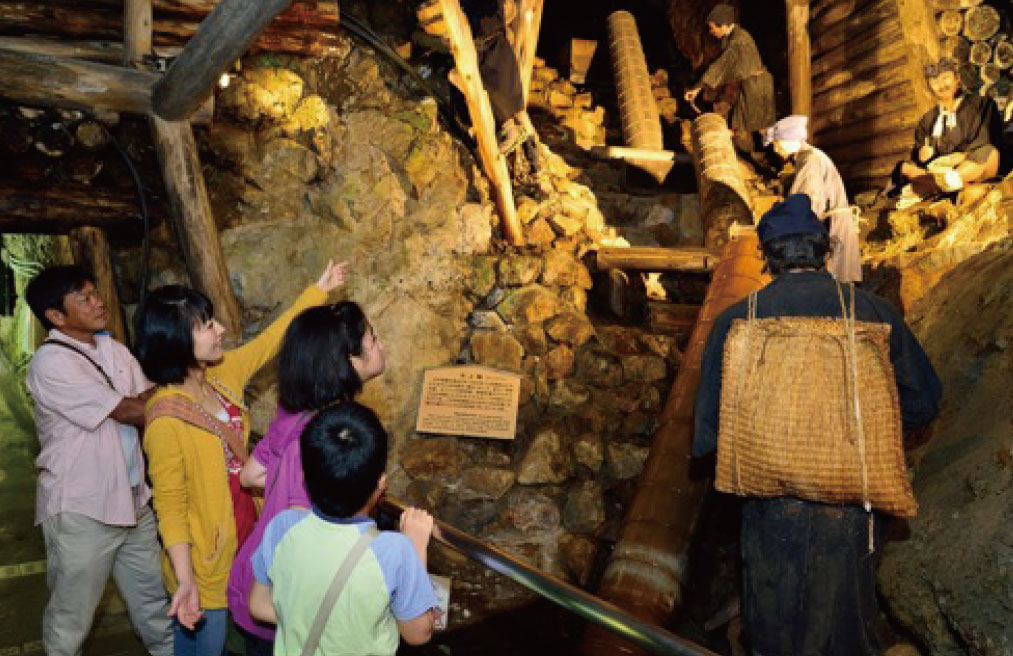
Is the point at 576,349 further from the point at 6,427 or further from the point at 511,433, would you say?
the point at 6,427

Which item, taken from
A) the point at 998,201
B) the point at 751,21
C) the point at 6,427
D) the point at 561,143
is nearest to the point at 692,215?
the point at 561,143

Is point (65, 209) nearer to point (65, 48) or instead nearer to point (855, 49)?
point (65, 48)

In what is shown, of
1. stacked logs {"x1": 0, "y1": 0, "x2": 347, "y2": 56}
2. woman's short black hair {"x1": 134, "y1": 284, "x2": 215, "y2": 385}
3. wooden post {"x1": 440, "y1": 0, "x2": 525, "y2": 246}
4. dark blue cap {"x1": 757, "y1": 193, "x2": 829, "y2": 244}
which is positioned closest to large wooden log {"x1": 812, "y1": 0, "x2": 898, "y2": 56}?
wooden post {"x1": 440, "y1": 0, "x2": 525, "y2": 246}

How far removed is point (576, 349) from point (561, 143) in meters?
5.23

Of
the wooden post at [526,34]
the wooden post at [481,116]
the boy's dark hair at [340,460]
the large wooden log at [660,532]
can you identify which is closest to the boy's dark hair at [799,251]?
the large wooden log at [660,532]

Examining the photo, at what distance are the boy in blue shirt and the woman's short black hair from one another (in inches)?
40.3

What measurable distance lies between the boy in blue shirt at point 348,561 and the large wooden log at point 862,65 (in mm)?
9728

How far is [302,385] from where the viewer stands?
212cm

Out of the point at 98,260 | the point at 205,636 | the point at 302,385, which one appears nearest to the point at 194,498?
the point at 205,636

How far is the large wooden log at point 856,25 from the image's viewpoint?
8.84 metres

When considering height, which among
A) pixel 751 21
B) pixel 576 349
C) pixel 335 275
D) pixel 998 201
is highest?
pixel 751 21

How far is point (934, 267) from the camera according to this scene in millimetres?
5594

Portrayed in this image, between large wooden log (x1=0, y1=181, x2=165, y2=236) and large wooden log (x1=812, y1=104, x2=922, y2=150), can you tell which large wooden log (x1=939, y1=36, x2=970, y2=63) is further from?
large wooden log (x1=0, y1=181, x2=165, y2=236)

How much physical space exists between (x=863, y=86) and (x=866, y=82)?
0.21 ft
